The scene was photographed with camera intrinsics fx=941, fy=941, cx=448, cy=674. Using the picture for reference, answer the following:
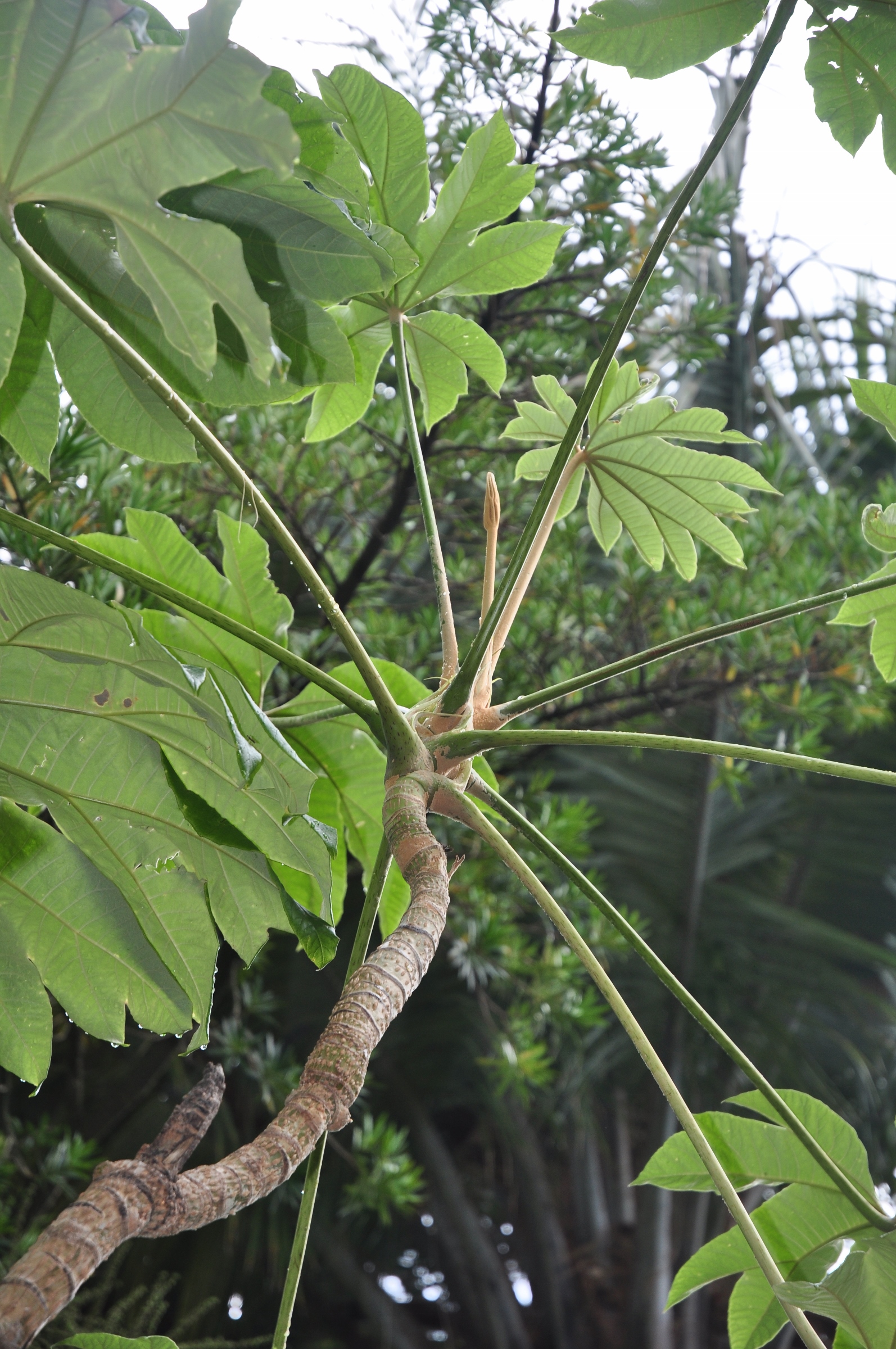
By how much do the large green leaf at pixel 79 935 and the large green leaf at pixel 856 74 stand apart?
573 millimetres

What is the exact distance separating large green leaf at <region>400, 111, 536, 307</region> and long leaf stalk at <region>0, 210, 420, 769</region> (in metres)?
0.21

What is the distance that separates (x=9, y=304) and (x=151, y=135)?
0.39ft

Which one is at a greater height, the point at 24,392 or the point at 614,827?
the point at 24,392

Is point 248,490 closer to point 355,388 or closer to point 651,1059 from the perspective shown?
point 355,388

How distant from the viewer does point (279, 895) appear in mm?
463

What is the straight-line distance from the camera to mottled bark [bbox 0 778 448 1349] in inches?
8.1

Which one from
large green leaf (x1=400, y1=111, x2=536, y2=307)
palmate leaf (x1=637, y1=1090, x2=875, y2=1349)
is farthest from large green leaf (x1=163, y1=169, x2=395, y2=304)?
palmate leaf (x1=637, y1=1090, x2=875, y2=1349)

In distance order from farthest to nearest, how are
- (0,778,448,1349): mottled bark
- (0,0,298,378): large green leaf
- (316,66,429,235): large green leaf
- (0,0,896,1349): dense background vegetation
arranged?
(0,0,896,1349): dense background vegetation → (316,66,429,235): large green leaf → (0,0,298,378): large green leaf → (0,778,448,1349): mottled bark

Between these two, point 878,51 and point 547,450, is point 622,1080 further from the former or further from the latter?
point 878,51

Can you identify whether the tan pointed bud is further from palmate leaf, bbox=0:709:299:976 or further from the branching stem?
palmate leaf, bbox=0:709:299:976

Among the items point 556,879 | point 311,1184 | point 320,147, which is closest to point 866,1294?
point 311,1184

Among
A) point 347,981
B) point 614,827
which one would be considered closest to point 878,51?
point 347,981

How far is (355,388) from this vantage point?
61 centimetres

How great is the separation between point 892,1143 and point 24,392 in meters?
2.26
